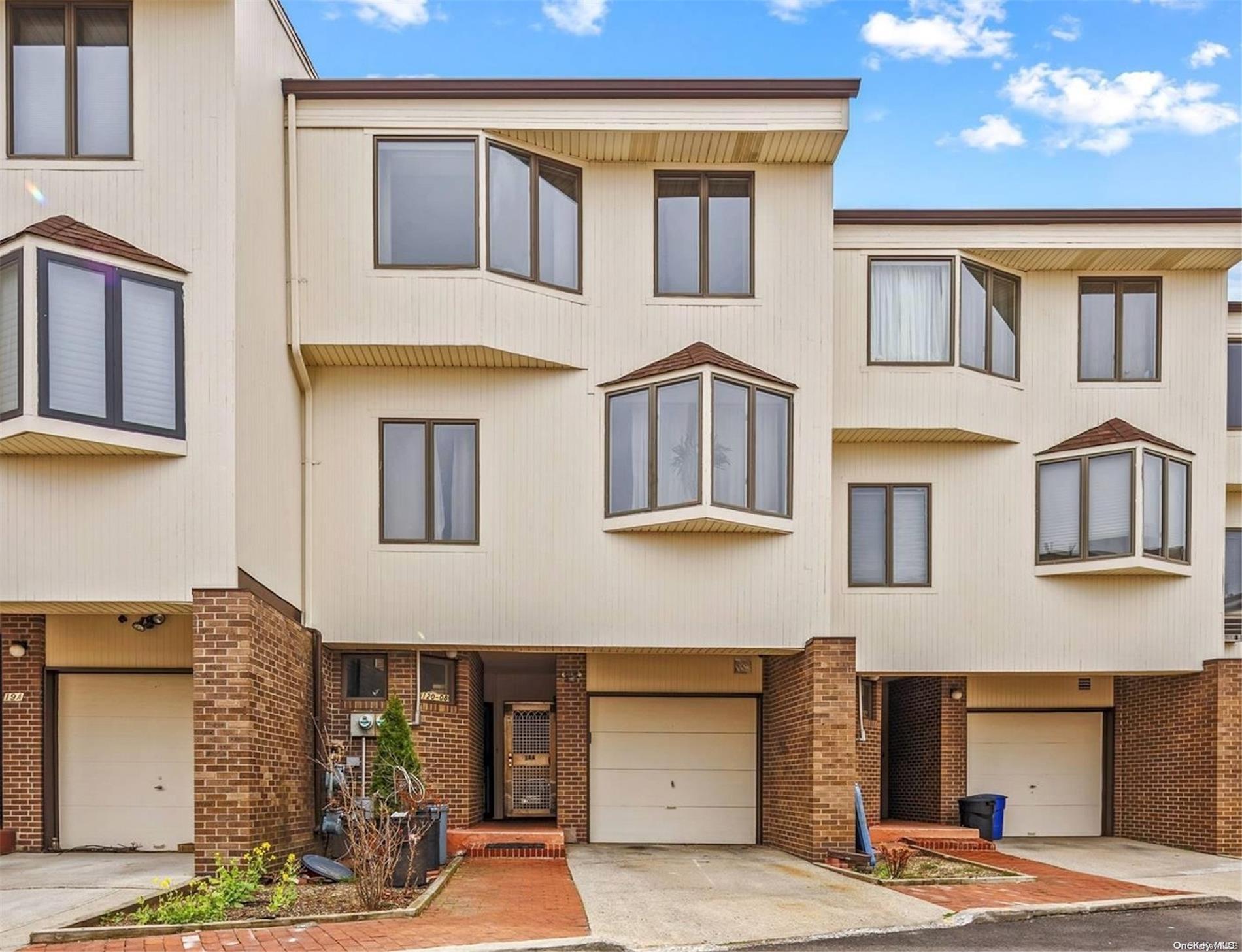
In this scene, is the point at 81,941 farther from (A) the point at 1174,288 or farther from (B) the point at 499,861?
(A) the point at 1174,288

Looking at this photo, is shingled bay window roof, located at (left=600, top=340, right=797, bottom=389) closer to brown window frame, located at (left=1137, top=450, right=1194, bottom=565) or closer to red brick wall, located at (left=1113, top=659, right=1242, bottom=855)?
brown window frame, located at (left=1137, top=450, right=1194, bottom=565)

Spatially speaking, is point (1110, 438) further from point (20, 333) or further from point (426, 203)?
point (20, 333)

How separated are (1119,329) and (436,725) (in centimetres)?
1089

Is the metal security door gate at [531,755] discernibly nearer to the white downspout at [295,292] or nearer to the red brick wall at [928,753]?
the white downspout at [295,292]

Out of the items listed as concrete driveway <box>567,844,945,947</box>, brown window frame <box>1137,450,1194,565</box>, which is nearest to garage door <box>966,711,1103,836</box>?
brown window frame <box>1137,450,1194,565</box>

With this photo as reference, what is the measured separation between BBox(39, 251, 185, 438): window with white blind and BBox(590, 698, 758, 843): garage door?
7.45 meters

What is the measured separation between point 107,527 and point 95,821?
4786 mm

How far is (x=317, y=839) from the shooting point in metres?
12.0

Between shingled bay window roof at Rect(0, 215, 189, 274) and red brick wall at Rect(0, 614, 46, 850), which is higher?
shingled bay window roof at Rect(0, 215, 189, 274)

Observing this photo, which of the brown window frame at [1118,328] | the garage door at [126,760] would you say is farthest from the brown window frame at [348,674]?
the brown window frame at [1118,328]

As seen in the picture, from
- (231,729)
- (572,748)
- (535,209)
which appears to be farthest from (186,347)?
(572,748)

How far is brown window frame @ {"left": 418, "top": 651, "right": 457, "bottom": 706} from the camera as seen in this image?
43.6 ft

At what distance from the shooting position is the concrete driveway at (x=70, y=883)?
326 inches

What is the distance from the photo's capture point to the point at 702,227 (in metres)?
13.2
